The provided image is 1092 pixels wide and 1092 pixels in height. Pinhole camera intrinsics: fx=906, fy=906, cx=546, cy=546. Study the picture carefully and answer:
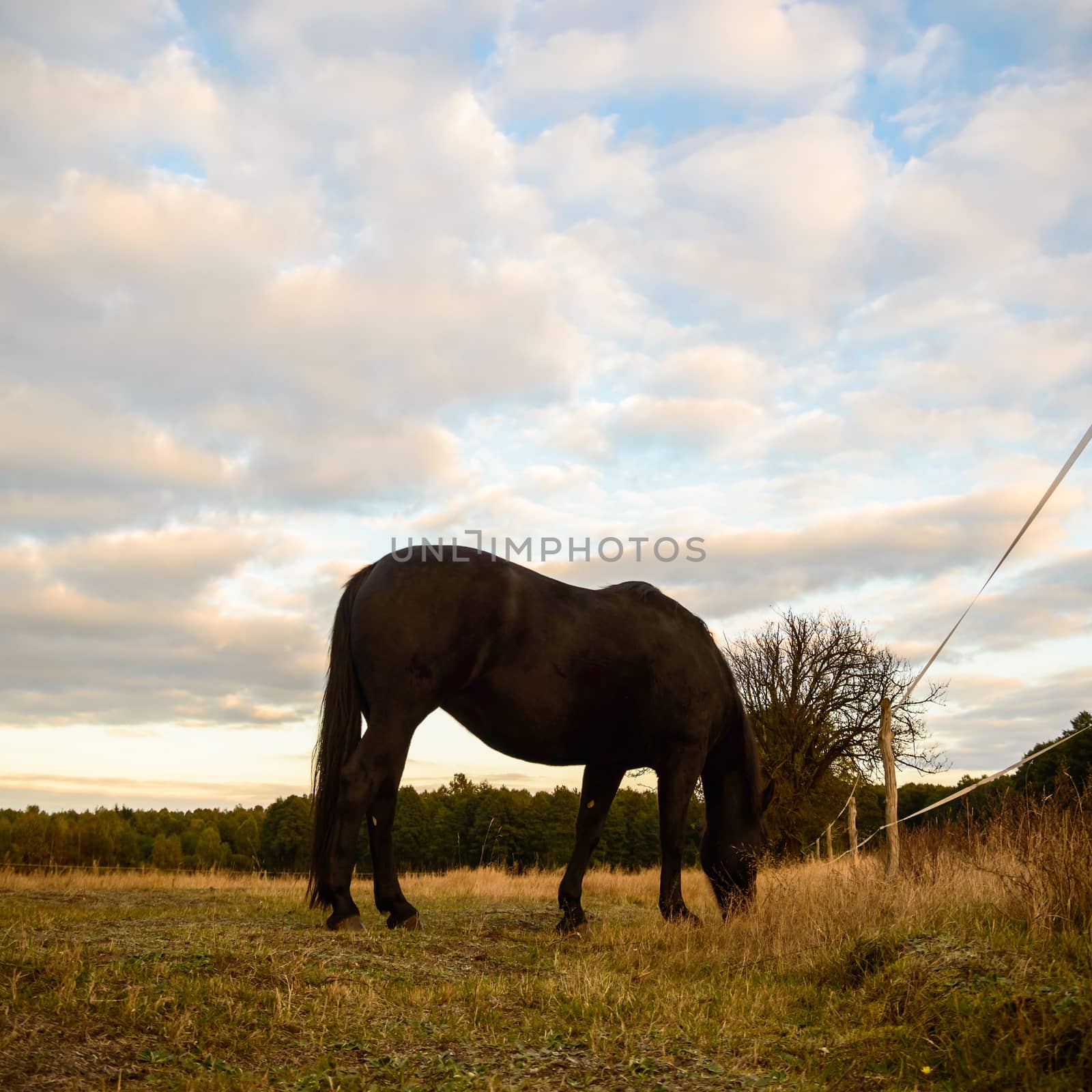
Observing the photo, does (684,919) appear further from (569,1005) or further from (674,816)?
(569,1005)

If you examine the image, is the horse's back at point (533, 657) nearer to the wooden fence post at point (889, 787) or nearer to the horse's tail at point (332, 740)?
the horse's tail at point (332, 740)

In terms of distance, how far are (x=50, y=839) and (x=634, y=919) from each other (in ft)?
215

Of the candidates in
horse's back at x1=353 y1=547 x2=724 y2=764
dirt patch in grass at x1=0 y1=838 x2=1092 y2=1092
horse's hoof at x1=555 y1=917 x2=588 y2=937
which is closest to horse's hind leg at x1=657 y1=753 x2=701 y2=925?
horse's back at x1=353 y1=547 x2=724 y2=764

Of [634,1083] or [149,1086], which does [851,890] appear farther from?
[149,1086]


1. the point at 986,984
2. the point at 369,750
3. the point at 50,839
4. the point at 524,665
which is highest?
the point at 524,665

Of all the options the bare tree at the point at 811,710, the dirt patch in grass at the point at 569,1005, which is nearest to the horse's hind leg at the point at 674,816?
the dirt patch in grass at the point at 569,1005

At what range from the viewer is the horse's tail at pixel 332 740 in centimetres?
710

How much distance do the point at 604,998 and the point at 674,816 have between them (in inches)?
142

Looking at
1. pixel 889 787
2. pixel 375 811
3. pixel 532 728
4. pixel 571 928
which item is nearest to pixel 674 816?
pixel 571 928

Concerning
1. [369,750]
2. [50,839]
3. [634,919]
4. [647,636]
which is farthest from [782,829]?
[50,839]

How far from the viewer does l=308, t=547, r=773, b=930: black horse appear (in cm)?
714

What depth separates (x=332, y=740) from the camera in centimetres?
745

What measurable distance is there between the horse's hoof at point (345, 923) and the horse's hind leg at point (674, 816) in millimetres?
2730

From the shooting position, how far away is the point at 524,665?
7.62 m
